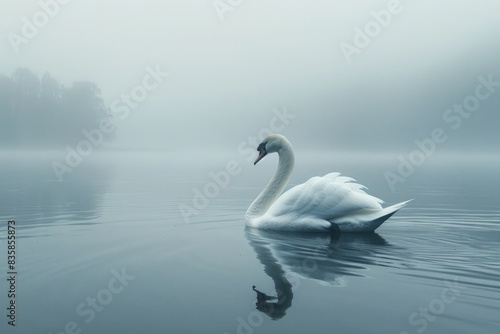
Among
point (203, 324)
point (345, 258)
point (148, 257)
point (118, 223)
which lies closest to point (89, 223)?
point (118, 223)

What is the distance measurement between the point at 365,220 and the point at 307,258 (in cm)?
199

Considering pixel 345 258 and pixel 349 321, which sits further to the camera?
pixel 345 258

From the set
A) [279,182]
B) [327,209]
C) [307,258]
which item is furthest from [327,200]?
[279,182]

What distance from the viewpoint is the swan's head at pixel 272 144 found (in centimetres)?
1106

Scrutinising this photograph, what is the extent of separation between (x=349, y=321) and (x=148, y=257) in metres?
3.80

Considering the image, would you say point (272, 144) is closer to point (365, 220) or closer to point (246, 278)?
point (365, 220)

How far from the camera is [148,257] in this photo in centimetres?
762

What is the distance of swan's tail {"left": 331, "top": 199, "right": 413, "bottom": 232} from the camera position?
8.80m

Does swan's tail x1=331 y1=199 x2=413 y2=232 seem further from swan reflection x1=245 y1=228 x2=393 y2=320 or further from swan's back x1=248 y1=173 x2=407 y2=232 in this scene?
swan reflection x1=245 y1=228 x2=393 y2=320

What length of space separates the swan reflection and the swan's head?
215 centimetres

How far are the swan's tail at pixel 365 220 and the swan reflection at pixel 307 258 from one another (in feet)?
0.51

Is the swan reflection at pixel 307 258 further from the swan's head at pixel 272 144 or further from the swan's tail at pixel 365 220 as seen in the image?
the swan's head at pixel 272 144

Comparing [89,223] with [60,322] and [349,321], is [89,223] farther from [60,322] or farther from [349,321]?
[349,321]

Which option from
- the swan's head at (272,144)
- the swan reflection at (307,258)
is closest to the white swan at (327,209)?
the swan reflection at (307,258)
